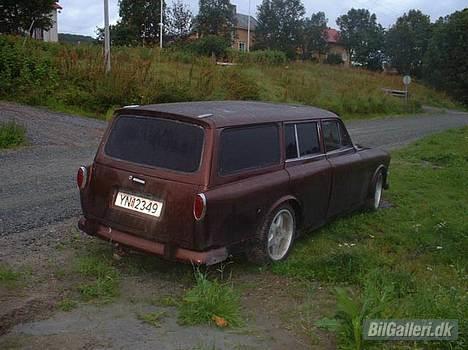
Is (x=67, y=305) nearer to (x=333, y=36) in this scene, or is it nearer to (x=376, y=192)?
(x=376, y=192)

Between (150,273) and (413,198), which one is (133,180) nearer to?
(150,273)

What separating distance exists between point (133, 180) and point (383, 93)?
3102 cm

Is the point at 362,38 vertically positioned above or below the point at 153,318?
above

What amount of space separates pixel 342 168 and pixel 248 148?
174 cm

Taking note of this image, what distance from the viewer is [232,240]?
4.75 metres

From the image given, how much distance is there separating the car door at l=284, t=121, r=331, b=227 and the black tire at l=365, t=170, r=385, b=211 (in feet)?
5.02

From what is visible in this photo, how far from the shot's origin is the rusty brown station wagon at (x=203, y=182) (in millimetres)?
4559

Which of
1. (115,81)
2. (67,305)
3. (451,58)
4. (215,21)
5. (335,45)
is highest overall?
(215,21)

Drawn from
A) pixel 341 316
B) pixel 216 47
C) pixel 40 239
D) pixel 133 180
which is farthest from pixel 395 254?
pixel 216 47

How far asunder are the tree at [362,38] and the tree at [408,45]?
6.08m

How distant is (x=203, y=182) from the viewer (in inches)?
178

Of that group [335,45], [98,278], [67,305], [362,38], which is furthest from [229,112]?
[335,45]

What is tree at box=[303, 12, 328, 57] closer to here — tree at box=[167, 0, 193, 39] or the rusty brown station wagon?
tree at box=[167, 0, 193, 39]

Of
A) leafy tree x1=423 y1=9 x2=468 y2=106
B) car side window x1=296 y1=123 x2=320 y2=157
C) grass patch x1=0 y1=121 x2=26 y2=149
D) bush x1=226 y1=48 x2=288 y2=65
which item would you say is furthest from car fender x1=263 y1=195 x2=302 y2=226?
leafy tree x1=423 y1=9 x2=468 y2=106
